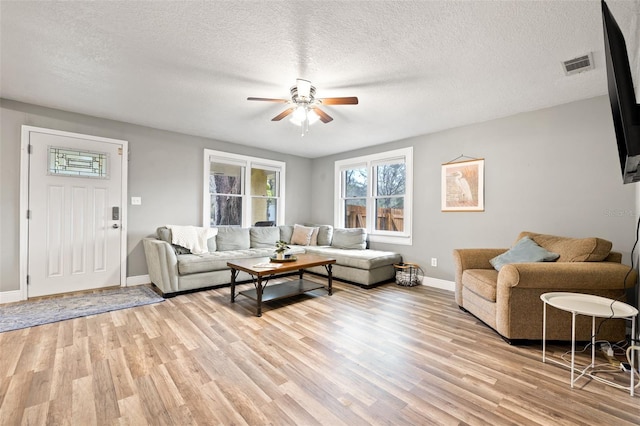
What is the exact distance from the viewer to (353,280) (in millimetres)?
4219

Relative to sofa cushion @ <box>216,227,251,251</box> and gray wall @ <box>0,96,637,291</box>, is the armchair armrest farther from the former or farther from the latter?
sofa cushion @ <box>216,227,251,251</box>

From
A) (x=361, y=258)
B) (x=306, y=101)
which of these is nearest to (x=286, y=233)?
(x=361, y=258)

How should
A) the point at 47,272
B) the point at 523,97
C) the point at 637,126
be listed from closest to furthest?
the point at 637,126 < the point at 523,97 < the point at 47,272

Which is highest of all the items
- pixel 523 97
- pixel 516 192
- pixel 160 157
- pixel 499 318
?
pixel 523 97

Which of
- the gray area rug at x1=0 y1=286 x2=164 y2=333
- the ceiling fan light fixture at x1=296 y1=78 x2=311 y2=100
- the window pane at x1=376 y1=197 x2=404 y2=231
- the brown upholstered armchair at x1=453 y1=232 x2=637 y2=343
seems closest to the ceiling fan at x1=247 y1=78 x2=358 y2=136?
the ceiling fan light fixture at x1=296 y1=78 x2=311 y2=100

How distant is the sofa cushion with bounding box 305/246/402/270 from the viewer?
4.08m

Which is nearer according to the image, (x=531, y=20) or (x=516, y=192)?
(x=531, y=20)

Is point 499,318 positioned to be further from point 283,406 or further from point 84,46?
point 84,46

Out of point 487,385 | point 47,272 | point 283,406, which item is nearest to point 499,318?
point 487,385

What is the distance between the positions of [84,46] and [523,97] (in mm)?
4234

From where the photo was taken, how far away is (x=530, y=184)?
11.0 ft

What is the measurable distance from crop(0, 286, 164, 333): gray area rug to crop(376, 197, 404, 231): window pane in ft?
12.2

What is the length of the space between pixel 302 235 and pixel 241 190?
1.50 meters

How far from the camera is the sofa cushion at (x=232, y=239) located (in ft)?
14.8
